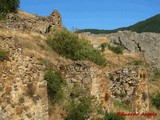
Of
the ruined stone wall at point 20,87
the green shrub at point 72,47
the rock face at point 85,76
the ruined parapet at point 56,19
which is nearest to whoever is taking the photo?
the ruined stone wall at point 20,87

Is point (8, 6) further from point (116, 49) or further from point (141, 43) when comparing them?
point (141, 43)

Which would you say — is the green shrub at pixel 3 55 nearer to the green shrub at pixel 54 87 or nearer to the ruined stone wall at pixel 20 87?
the ruined stone wall at pixel 20 87

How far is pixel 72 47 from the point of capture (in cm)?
3622

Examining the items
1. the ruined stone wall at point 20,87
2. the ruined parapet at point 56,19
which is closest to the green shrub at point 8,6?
the ruined parapet at point 56,19

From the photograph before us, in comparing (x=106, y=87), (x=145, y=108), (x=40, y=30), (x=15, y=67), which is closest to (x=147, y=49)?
(x=40, y=30)

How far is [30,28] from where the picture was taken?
132 feet

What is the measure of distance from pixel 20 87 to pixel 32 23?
28330 mm

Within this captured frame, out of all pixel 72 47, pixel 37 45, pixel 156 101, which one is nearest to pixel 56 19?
pixel 72 47

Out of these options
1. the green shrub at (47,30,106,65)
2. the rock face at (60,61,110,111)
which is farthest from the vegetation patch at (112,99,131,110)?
Result: the green shrub at (47,30,106,65)

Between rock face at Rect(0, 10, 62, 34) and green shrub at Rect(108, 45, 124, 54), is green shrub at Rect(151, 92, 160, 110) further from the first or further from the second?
green shrub at Rect(108, 45, 124, 54)

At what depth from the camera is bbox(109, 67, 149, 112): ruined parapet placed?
1121 inches

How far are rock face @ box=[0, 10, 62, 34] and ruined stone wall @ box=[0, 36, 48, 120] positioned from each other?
19.9 meters

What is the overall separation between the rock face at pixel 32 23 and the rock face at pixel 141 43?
19.8m

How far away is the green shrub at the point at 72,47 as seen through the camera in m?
35.3
